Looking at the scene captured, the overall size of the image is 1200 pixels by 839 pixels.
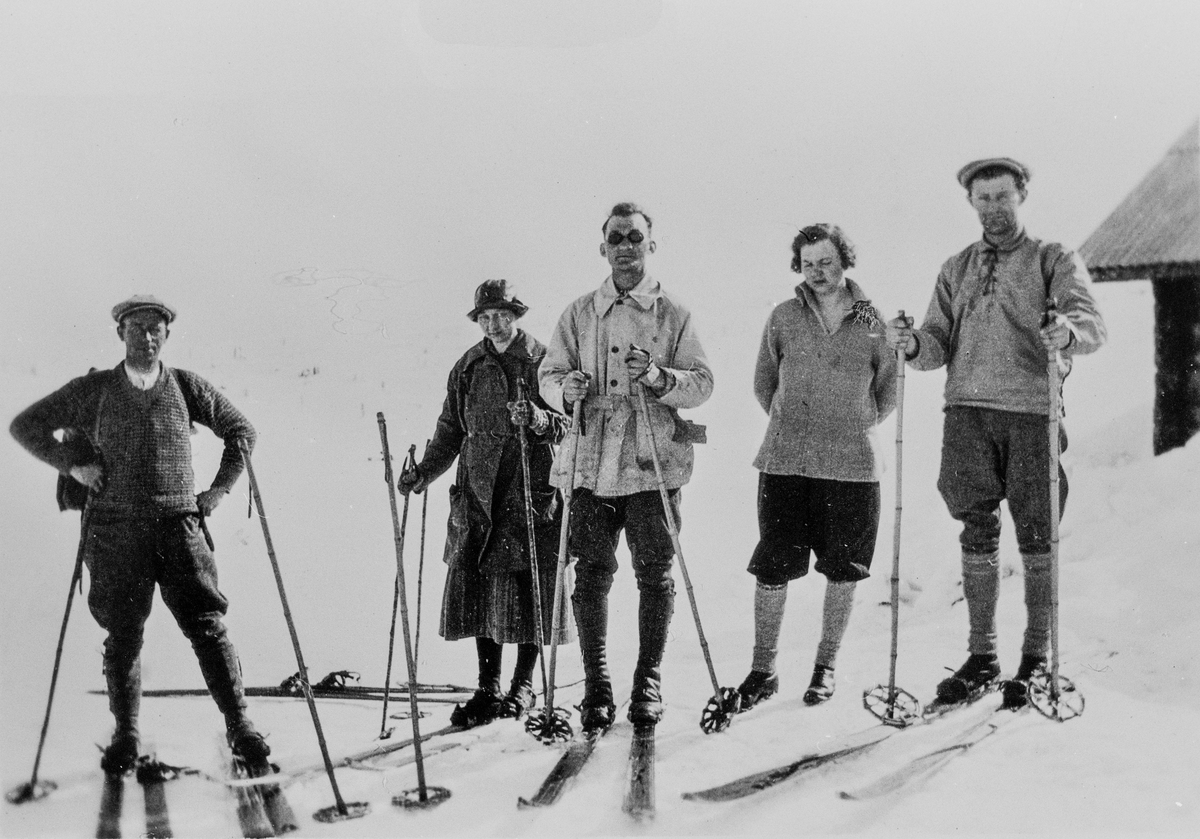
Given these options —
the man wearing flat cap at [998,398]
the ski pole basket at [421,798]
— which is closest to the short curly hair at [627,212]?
the man wearing flat cap at [998,398]

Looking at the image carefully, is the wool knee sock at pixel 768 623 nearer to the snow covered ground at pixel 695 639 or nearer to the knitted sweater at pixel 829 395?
the snow covered ground at pixel 695 639

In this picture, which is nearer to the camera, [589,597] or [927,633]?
[589,597]

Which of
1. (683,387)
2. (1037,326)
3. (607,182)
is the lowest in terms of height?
(683,387)

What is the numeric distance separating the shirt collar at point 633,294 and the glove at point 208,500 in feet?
5.50

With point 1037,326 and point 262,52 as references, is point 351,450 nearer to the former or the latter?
point 262,52

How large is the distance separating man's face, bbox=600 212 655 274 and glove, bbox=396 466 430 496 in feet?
4.03

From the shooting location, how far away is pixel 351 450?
4840 mm

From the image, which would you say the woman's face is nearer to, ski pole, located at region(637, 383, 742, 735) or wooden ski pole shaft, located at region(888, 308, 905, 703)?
wooden ski pole shaft, located at region(888, 308, 905, 703)

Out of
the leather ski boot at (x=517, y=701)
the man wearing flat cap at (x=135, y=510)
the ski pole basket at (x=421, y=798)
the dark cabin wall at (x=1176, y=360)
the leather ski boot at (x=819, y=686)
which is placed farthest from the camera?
the dark cabin wall at (x=1176, y=360)

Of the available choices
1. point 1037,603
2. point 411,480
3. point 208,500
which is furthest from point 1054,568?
point 208,500

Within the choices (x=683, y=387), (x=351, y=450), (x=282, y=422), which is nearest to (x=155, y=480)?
(x=282, y=422)

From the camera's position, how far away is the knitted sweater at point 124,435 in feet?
12.4

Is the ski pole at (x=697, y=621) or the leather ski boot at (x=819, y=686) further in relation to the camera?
the leather ski boot at (x=819, y=686)

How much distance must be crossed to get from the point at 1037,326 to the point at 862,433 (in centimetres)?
80
